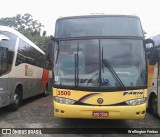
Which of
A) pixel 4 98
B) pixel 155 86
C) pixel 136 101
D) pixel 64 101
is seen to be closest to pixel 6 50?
pixel 4 98

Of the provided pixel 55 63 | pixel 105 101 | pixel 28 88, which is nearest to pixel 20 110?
pixel 28 88

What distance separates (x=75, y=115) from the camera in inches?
308

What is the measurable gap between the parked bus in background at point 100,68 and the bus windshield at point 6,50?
2.57 metres

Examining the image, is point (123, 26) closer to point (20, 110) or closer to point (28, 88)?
point (20, 110)

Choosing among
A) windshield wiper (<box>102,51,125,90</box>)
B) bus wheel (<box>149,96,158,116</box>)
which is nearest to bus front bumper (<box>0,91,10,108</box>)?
windshield wiper (<box>102,51,125,90</box>)

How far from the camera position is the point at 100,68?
8.01 metres

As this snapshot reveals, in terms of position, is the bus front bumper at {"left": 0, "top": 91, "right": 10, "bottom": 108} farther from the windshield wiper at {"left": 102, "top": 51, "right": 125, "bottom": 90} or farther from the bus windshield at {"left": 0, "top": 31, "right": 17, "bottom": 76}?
the windshield wiper at {"left": 102, "top": 51, "right": 125, "bottom": 90}

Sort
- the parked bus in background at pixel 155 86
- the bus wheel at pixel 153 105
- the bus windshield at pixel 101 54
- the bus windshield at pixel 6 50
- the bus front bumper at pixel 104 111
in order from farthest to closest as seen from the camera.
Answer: the bus wheel at pixel 153 105 → the bus windshield at pixel 6 50 → the parked bus in background at pixel 155 86 → the bus windshield at pixel 101 54 → the bus front bumper at pixel 104 111

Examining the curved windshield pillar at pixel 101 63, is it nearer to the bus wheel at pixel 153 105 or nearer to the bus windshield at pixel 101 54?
the bus windshield at pixel 101 54

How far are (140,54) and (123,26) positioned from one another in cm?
94

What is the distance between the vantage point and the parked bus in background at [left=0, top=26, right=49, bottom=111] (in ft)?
34.1

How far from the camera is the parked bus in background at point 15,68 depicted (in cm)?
1039

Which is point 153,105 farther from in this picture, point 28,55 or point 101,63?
point 28,55

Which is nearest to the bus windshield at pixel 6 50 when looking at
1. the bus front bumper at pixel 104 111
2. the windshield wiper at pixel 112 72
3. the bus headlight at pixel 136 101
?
the bus front bumper at pixel 104 111
